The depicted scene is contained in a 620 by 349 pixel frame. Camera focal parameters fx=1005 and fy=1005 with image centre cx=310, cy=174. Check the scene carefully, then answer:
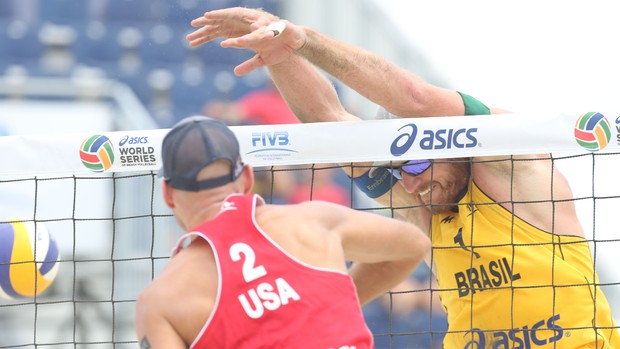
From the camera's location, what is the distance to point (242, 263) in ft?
7.86

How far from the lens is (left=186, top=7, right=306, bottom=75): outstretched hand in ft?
12.2

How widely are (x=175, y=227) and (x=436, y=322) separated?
267cm

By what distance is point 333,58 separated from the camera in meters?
3.98

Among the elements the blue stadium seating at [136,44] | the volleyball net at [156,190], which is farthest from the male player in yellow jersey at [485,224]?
the blue stadium seating at [136,44]

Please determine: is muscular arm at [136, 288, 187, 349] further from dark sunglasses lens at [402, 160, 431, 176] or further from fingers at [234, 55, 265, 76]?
dark sunglasses lens at [402, 160, 431, 176]

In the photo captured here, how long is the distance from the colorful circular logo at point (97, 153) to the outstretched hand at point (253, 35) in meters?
0.54

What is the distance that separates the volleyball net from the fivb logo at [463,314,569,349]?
0.29m

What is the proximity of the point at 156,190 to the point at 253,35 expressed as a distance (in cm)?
384

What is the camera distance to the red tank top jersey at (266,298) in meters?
2.36

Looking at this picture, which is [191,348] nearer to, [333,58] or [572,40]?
[333,58]

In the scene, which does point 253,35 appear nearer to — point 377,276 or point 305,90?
point 305,90

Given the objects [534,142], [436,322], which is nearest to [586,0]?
[436,322]

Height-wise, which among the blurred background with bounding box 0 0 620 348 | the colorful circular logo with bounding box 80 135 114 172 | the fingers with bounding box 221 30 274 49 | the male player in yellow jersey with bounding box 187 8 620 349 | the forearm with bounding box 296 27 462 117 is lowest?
the blurred background with bounding box 0 0 620 348

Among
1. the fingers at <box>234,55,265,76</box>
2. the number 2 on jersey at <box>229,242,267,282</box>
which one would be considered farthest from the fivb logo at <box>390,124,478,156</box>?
the number 2 on jersey at <box>229,242,267,282</box>
